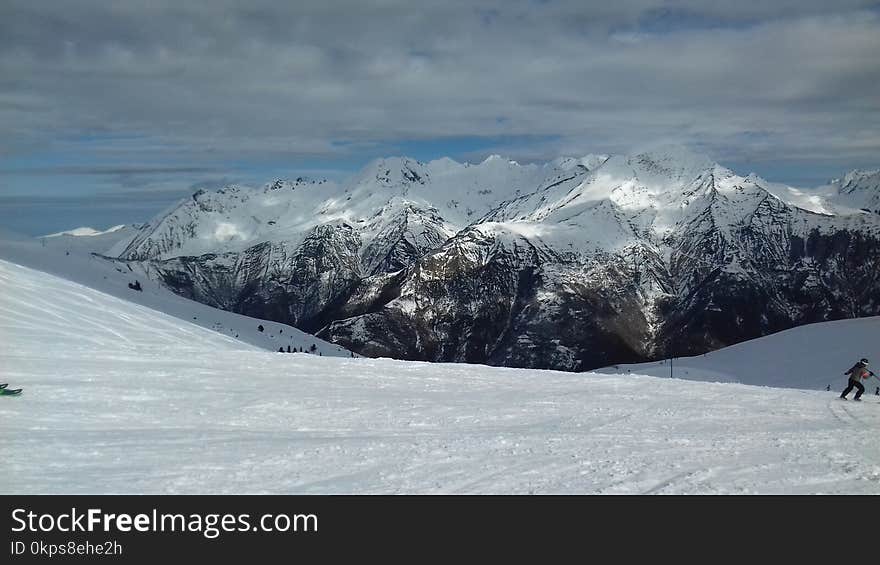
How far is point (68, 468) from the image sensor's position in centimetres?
1614

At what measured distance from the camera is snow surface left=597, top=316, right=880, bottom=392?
87312 millimetres

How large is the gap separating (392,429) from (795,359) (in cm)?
9238

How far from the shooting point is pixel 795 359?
9931cm

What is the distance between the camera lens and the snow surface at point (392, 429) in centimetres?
1572

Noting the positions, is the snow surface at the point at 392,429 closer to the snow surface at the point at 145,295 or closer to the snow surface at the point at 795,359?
the snow surface at the point at 795,359

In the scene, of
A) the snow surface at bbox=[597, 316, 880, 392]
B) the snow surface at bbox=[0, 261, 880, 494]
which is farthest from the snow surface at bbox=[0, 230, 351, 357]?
the snow surface at bbox=[0, 261, 880, 494]

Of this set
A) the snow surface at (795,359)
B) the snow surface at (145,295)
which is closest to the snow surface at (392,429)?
the snow surface at (795,359)

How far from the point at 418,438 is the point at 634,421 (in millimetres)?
6610

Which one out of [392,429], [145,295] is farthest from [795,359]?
[392,429]

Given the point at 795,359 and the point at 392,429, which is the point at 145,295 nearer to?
the point at 795,359

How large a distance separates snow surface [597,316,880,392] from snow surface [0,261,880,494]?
57924 millimetres

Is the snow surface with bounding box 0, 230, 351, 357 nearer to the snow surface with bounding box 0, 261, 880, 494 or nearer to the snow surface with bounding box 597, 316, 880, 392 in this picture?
the snow surface with bounding box 597, 316, 880, 392
